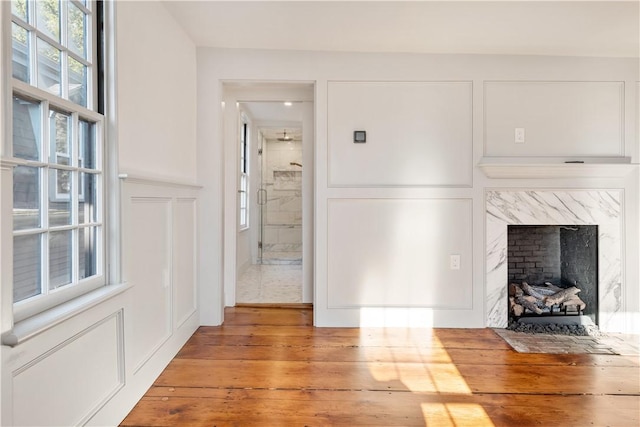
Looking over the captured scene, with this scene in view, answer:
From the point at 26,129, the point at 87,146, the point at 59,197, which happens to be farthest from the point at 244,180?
the point at 26,129

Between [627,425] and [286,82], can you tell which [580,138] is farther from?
[286,82]

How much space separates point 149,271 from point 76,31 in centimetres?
121

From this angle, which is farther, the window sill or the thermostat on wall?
the thermostat on wall

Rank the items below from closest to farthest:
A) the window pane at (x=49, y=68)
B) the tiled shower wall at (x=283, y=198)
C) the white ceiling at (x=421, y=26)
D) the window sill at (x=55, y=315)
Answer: the window sill at (x=55, y=315) → the window pane at (x=49, y=68) → the white ceiling at (x=421, y=26) → the tiled shower wall at (x=283, y=198)

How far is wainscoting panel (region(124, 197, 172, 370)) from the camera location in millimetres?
1868

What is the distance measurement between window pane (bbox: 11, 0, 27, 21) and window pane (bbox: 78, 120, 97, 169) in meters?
0.43

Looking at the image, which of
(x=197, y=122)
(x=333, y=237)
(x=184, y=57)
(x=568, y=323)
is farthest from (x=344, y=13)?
(x=568, y=323)

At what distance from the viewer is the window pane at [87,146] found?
1.57 meters

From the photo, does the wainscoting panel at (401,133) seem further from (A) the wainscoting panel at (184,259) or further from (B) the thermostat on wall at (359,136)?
(A) the wainscoting panel at (184,259)

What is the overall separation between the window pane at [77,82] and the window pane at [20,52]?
26 centimetres

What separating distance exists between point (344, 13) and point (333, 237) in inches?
64.7

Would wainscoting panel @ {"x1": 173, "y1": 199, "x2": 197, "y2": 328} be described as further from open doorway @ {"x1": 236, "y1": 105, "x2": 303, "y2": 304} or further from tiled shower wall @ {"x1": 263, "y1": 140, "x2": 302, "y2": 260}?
tiled shower wall @ {"x1": 263, "y1": 140, "x2": 302, "y2": 260}

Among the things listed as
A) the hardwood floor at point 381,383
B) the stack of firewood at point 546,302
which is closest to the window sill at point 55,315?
the hardwood floor at point 381,383

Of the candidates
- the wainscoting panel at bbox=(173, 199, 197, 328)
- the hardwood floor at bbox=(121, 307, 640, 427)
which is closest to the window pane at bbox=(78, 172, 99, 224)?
the wainscoting panel at bbox=(173, 199, 197, 328)
